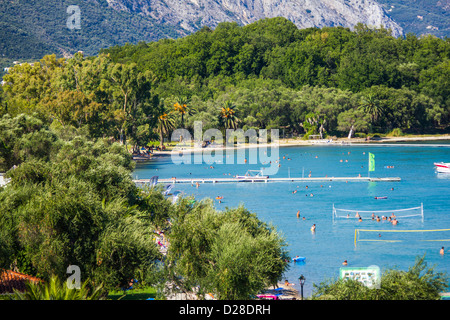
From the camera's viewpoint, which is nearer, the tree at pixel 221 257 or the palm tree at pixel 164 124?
the tree at pixel 221 257

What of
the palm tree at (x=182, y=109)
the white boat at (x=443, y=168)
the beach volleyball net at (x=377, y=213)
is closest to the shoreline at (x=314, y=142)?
the palm tree at (x=182, y=109)

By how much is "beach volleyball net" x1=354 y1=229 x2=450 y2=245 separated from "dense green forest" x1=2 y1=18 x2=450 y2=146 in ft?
152

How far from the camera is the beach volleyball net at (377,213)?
50156 millimetres

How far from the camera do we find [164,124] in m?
104

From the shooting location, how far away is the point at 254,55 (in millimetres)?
165250

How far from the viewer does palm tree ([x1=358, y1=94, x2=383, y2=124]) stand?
12038 cm

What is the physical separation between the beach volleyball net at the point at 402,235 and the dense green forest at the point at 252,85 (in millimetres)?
46477

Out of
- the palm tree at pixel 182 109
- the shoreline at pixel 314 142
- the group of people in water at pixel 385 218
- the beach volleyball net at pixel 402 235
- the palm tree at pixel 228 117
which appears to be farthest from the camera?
the palm tree at pixel 228 117

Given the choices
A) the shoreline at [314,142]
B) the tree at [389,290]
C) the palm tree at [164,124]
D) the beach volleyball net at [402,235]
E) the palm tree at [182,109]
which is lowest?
the beach volleyball net at [402,235]

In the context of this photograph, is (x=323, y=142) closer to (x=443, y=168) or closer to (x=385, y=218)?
(x=443, y=168)

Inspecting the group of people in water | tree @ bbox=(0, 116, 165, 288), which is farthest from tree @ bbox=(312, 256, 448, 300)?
the group of people in water

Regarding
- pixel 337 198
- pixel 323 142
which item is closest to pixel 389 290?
pixel 337 198

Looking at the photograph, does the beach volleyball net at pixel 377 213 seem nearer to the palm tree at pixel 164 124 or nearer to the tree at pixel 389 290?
the tree at pixel 389 290
